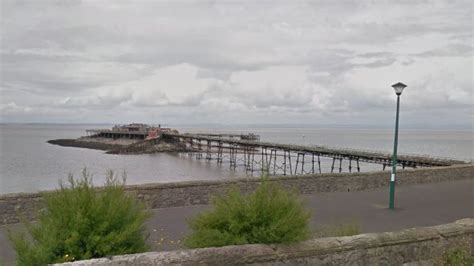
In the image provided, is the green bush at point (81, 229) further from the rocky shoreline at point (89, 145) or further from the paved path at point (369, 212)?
the rocky shoreline at point (89, 145)

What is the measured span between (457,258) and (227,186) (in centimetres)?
651

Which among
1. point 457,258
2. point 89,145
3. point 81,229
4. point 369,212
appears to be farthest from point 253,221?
point 89,145

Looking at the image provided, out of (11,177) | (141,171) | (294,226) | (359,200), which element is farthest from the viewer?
(141,171)

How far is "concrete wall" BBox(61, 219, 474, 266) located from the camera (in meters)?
4.01

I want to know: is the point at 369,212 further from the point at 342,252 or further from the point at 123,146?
the point at 123,146

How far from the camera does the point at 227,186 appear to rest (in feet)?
35.0

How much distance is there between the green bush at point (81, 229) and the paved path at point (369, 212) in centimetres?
249

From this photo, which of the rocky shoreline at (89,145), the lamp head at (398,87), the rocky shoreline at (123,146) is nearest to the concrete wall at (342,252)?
the lamp head at (398,87)

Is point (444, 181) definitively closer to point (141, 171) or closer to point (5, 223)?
point (5, 223)

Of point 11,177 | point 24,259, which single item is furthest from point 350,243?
point 11,177

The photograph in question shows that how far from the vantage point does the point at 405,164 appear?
3594 centimetres

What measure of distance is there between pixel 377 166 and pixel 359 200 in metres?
51.6

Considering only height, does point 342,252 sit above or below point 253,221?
below

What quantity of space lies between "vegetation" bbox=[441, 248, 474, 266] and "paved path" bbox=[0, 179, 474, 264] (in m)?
2.87
